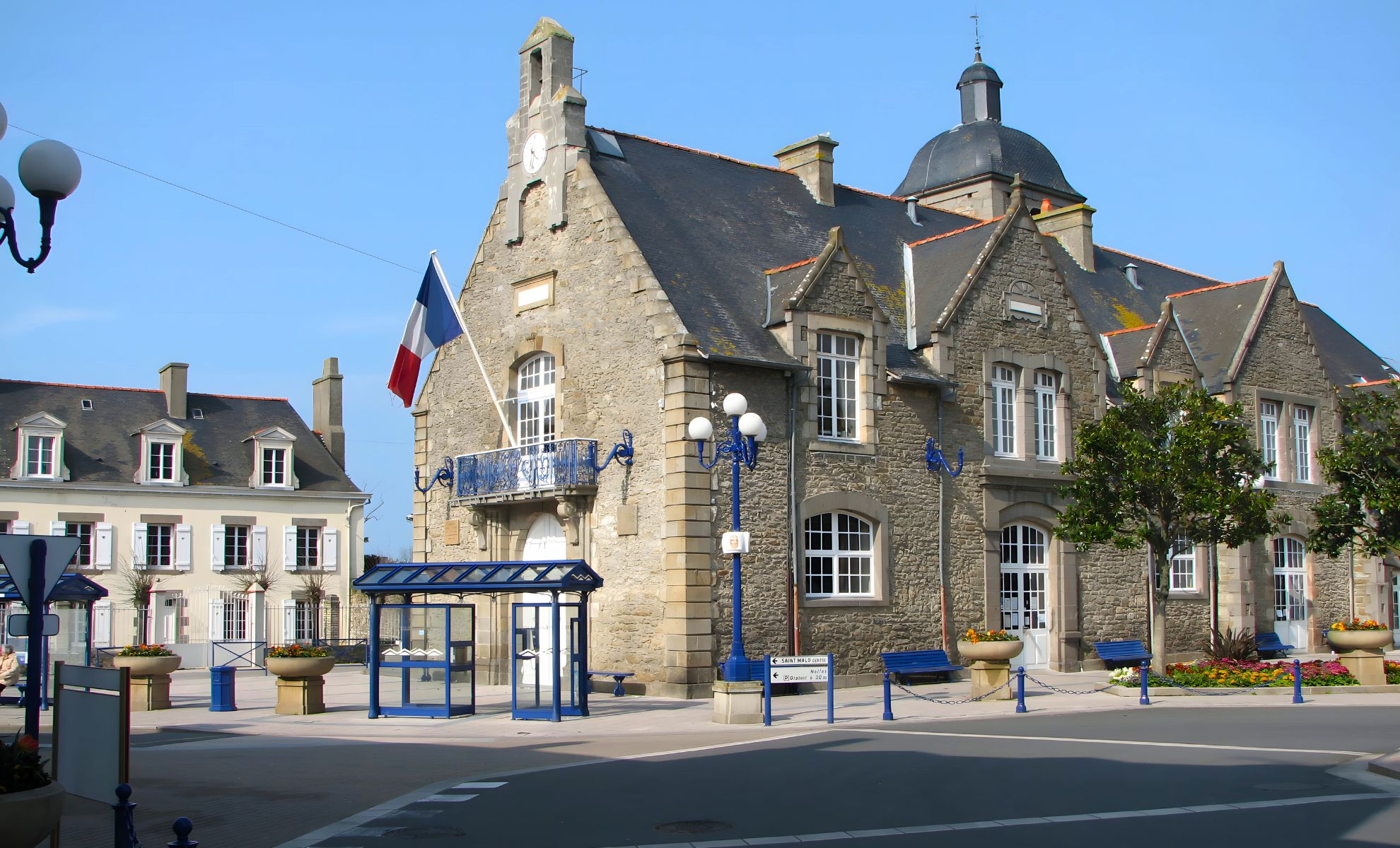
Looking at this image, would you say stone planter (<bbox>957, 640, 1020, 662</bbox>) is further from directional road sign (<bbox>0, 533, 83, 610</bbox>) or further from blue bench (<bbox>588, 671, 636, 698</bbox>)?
directional road sign (<bbox>0, 533, 83, 610</bbox>)

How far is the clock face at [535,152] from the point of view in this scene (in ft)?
83.8

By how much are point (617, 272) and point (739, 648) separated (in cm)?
786

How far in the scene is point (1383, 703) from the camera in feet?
64.4

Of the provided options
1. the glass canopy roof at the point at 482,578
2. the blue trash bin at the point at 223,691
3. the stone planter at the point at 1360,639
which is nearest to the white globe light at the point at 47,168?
the glass canopy roof at the point at 482,578

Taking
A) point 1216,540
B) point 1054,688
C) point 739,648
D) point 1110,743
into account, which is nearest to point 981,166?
point 1216,540

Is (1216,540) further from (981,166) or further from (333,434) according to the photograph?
(333,434)

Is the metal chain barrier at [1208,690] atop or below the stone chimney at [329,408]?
below

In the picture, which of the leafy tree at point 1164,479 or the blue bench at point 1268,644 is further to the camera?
the blue bench at point 1268,644

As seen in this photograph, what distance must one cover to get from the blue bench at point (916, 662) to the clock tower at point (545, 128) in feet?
31.2

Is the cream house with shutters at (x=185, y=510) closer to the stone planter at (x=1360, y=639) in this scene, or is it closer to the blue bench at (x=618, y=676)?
the blue bench at (x=618, y=676)

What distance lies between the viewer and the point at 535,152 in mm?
25812

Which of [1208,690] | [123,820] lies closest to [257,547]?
[1208,690]

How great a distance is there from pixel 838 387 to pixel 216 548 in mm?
25308

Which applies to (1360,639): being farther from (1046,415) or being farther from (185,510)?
(185,510)
